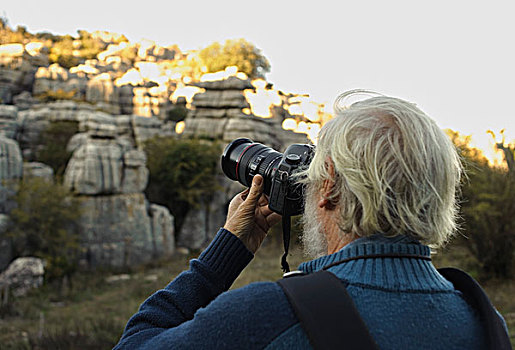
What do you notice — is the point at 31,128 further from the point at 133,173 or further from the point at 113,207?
the point at 113,207

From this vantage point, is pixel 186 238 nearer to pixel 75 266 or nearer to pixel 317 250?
pixel 75 266

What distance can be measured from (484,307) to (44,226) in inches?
460

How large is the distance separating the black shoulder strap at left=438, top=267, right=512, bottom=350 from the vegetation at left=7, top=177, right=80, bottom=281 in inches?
445

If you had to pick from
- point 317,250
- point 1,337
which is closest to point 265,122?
point 1,337

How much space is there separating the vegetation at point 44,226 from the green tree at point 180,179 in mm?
5073

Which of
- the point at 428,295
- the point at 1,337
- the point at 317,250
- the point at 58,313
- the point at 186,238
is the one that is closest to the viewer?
the point at 428,295

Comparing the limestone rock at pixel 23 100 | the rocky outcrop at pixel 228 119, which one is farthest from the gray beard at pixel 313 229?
the limestone rock at pixel 23 100

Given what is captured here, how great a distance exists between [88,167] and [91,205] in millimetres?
1036

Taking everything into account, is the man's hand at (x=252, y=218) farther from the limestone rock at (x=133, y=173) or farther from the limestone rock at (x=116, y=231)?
the limestone rock at (x=133, y=173)

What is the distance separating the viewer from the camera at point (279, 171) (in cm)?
135

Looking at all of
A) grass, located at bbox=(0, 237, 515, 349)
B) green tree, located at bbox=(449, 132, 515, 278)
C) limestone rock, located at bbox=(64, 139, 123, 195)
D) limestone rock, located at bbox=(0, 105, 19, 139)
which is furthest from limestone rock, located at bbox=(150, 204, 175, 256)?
limestone rock, located at bbox=(0, 105, 19, 139)

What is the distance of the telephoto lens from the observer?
4.91ft

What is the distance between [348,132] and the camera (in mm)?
1021

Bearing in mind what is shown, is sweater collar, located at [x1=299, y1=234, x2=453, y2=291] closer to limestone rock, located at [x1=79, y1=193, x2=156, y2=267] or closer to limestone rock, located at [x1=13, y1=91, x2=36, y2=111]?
limestone rock, located at [x1=79, y1=193, x2=156, y2=267]
